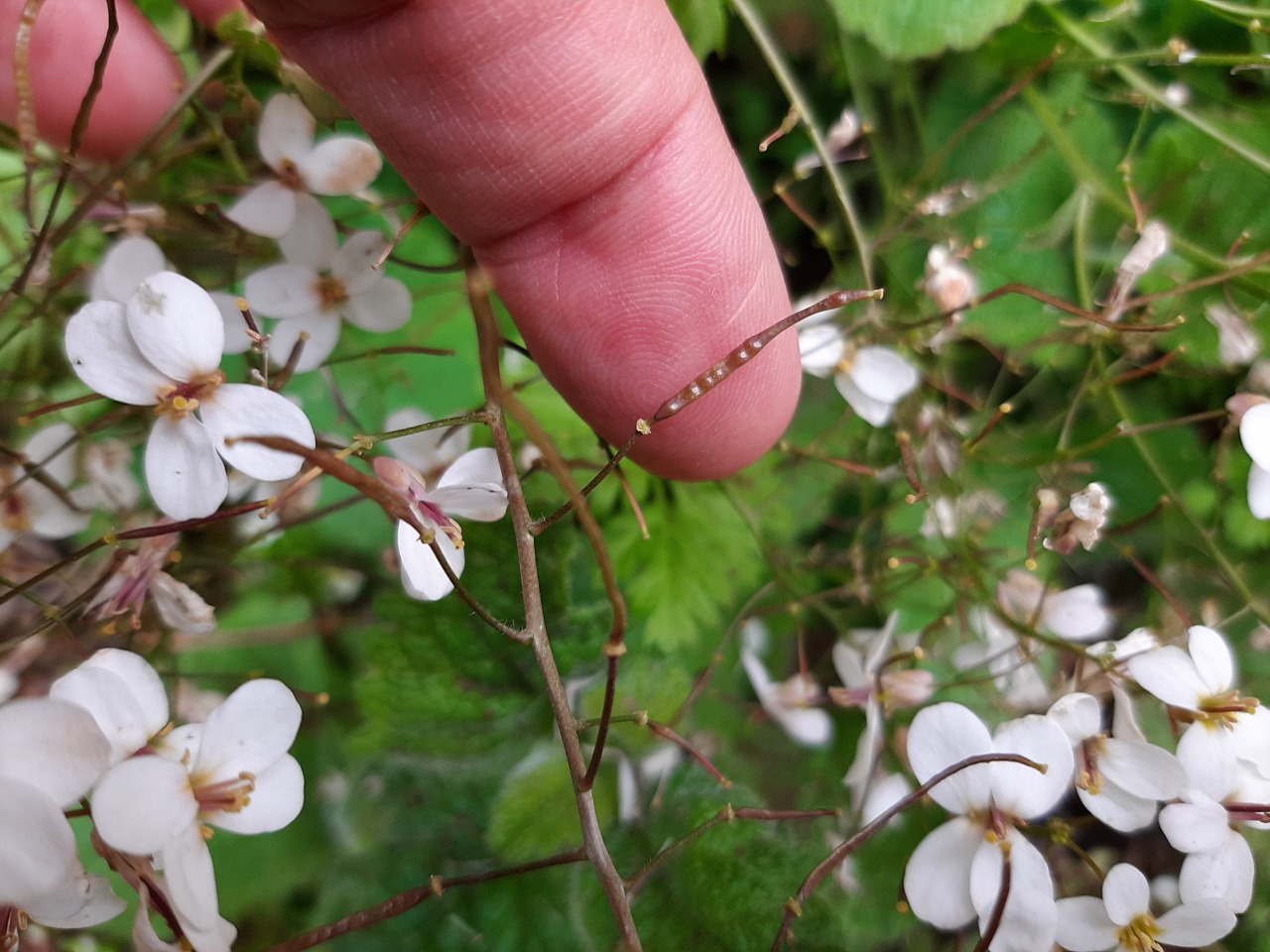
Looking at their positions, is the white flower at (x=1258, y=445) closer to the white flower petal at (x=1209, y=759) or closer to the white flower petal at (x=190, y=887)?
the white flower petal at (x=1209, y=759)

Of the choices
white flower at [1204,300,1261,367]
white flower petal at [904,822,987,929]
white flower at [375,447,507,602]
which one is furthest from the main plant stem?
white flower at [1204,300,1261,367]

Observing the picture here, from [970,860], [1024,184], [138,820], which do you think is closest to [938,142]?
[1024,184]

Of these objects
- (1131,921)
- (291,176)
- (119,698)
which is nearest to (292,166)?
(291,176)

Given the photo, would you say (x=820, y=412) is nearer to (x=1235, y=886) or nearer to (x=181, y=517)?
(x=1235, y=886)

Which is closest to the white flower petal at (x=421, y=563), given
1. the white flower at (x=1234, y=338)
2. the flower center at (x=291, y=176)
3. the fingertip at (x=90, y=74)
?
the flower center at (x=291, y=176)

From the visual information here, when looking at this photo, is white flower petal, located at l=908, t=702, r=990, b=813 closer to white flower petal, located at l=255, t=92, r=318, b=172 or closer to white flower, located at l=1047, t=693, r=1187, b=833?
white flower, located at l=1047, t=693, r=1187, b=833
